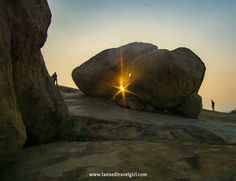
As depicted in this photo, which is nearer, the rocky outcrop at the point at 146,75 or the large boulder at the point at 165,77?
the large boulder at the point at 165,77

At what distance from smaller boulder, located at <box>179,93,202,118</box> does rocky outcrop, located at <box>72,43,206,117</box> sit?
70mm

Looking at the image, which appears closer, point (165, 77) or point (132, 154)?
point (132, 154)

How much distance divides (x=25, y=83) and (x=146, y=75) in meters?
11.6

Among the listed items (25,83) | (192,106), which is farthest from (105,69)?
(25,83)

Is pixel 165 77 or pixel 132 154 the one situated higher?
pixel 165 77

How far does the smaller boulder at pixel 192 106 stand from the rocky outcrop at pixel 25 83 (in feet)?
35.7

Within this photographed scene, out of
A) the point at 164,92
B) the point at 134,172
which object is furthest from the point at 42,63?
the point at 164,92

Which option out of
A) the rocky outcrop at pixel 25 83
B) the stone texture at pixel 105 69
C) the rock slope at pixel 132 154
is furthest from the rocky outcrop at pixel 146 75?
the rocky outcrop at pixel 25 83

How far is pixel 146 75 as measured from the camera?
915 inches

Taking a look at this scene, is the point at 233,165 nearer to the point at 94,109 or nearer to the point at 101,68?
the point at 94,109

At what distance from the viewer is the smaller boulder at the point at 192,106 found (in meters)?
23.7

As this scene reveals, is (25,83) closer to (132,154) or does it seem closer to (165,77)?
(132,154)

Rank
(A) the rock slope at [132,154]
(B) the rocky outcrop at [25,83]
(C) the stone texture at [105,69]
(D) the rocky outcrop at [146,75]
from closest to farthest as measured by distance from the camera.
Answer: (B) the rocky outcrop at [25,83]
(A) the rock slope at [132,154]
(D) the rocky outcrop at [146,75]
(C) the stone texture at [105,69]

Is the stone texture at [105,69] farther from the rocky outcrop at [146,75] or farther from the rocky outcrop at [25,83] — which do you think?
the rocky outcrop at [25,83]
